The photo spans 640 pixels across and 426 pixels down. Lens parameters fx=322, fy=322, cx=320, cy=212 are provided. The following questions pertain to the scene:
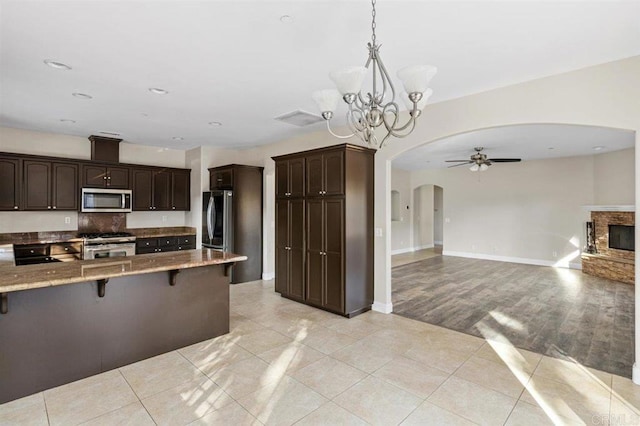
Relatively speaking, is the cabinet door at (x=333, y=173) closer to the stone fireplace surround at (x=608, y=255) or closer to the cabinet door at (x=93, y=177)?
the cabinet door at (x=93, y=177)

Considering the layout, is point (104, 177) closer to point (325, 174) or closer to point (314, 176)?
point (314, 176)

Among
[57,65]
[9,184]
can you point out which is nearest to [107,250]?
[9,184]

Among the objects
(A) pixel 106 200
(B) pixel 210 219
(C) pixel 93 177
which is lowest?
(B) pixel 210 219

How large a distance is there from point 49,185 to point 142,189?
1390 millimetres

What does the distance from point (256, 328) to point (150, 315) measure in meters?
1.21

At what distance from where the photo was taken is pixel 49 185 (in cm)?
527

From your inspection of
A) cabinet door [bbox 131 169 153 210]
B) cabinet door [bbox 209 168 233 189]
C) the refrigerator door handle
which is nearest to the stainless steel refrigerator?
the refrigerator door handle

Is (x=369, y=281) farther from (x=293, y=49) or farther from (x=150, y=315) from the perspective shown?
(x=293, y=49)

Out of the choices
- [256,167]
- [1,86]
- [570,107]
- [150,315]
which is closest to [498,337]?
[570,107]

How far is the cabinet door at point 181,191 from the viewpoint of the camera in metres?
6.67

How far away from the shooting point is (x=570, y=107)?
119 inches

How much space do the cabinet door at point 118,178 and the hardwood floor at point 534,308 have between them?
5302 mm

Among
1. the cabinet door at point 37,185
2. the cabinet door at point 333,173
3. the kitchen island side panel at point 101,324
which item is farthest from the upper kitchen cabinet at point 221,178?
the kitchen island side panel at point 101,324

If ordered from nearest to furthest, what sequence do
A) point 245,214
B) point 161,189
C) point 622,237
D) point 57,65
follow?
1. point 57,65
2. point 245,214
3. point 161,189
4. point 622,237
